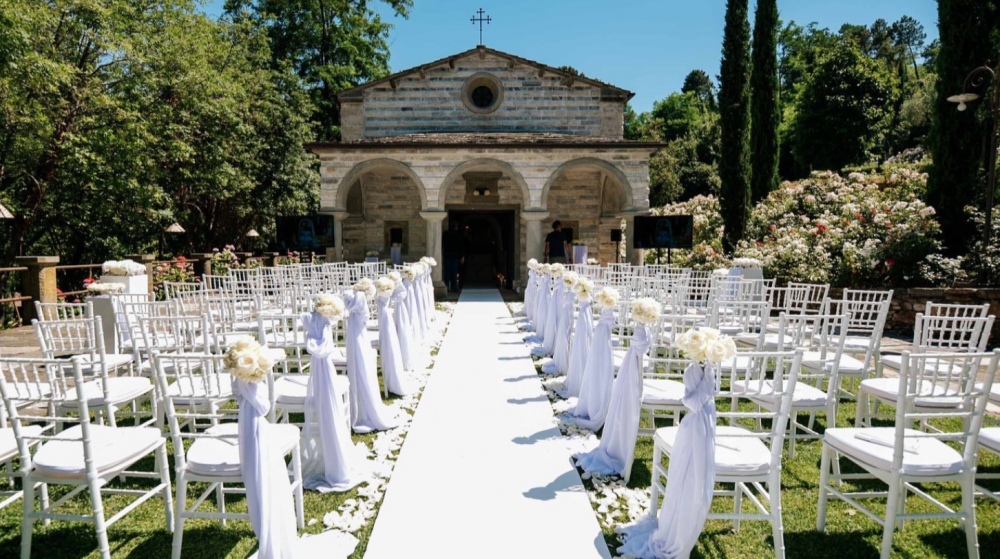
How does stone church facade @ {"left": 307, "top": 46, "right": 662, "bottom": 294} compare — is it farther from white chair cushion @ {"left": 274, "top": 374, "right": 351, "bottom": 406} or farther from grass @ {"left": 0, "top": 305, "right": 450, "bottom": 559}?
grass @ {"left": 0, "top": 305, "right": 450, "bottom": 559}

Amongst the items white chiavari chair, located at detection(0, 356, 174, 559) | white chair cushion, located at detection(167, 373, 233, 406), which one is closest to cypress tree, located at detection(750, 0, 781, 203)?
white chair cushion, located at detection(167, 373, 233, 406)

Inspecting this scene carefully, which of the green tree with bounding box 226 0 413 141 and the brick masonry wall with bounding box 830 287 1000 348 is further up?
the green tree with bounding box 226 0 413 141

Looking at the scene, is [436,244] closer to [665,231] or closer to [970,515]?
[665,231]

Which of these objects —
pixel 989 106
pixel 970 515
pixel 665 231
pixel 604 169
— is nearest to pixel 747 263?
pixel 665 231

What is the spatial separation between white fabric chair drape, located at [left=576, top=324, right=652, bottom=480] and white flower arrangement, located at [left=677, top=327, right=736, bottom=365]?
0.80 metres

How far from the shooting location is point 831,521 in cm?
333

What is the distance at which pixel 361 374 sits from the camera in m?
4.55

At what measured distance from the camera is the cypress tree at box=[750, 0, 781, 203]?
16.5m

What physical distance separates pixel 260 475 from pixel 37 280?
9672mm

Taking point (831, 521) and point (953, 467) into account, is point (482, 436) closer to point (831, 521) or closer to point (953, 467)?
point (831, 521)

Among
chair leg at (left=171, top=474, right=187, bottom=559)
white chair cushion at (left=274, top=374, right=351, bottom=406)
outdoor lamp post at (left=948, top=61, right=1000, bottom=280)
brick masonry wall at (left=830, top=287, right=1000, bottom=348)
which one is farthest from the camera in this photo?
outdoor lamp post at (left=948, top=61, right=1000, bottom=280)

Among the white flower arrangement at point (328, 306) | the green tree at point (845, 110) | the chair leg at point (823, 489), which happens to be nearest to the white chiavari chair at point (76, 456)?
the white flower arrangement at point (328, 306)

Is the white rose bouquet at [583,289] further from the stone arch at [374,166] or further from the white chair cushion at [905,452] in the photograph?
the stone arch at [374,166]

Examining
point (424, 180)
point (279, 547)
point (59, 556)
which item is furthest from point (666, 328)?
point (424, 180)
